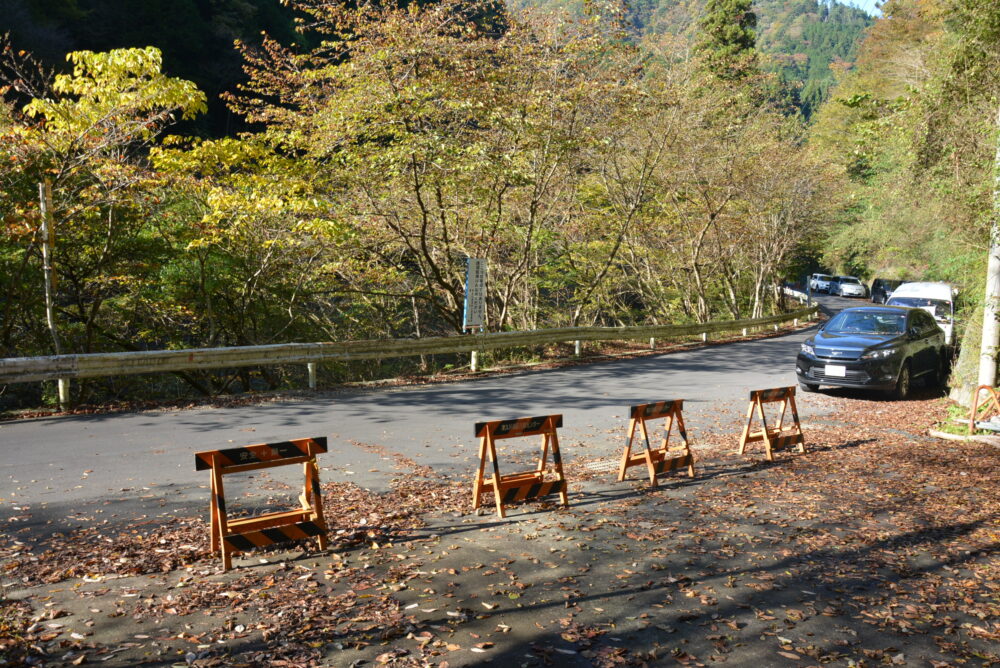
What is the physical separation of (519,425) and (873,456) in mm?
5799

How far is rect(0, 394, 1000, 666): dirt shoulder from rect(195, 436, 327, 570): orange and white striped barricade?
20cm

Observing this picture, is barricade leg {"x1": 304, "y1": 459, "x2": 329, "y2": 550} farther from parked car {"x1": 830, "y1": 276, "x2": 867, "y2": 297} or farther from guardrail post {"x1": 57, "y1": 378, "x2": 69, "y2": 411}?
parked car {"x1": 830, "y1": 276, "x2": 867, "y2": 297}

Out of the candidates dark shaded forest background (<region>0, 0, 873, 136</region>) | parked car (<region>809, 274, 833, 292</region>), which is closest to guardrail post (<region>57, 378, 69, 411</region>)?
dark shaded forest background (<region>0, 0, 873, 136</region>)

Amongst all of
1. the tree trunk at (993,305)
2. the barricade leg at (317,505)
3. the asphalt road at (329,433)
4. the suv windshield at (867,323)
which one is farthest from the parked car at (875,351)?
the barricade leg at (317,505)

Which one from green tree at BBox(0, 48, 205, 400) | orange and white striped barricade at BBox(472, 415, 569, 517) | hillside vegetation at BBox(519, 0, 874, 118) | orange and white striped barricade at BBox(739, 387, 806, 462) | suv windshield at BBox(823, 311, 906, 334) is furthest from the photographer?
hillside vegetation at BBox(519, 0, 874, 118)

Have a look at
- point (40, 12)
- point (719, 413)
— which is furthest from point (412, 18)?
point (40, 12)

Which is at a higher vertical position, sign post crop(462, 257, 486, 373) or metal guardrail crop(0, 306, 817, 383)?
sign post crop(462, 257, 486, 373)

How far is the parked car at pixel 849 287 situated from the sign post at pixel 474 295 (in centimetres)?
4851

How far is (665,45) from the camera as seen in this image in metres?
23.8

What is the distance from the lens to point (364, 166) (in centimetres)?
1616

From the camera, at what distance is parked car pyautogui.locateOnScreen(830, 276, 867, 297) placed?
187 ft

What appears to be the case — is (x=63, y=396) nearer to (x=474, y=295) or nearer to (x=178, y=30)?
(x=474, y=295)

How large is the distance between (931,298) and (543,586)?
24.0 metres

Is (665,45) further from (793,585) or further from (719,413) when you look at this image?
(793,585)
